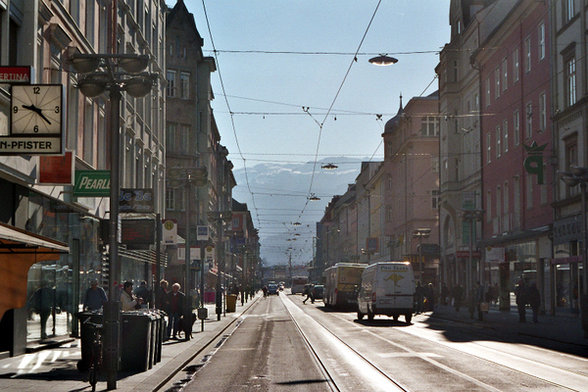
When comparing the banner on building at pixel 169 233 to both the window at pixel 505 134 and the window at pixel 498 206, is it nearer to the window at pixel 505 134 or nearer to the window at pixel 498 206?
the window at pixel 505 134

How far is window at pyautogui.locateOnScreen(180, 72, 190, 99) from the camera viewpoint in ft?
233

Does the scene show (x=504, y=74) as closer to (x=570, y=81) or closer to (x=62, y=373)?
(x=570, y=81)

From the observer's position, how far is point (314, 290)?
94.9 meters

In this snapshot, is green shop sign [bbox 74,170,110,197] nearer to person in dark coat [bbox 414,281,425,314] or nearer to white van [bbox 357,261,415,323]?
white van [bbox 357,261,415,323]

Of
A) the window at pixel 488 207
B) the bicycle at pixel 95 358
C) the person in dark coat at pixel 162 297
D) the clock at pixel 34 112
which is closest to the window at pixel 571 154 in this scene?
the window at pixel 488 207

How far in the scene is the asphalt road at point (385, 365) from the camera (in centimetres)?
1493

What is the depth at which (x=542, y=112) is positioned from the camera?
143ft

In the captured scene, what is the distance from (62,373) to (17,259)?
3.58 metres

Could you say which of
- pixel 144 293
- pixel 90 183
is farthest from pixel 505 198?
pixel 90 183

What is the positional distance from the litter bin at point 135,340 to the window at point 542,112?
30.2 meters

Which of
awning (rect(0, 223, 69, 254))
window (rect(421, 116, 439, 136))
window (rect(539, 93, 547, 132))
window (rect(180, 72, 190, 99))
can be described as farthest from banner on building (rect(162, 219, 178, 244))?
Answer: window (rect(421, 116, 439, 136))

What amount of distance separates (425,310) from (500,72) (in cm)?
1454

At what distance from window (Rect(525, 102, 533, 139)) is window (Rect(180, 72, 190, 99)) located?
31.6 meters

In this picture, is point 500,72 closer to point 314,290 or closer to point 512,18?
point 512,18
